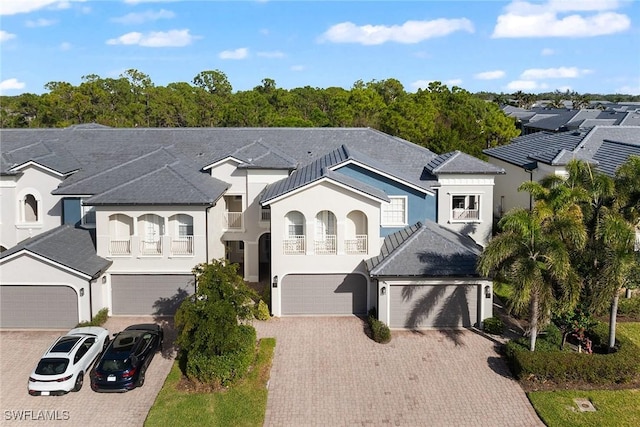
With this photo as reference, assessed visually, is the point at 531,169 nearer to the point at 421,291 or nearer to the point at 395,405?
the point at 421,291

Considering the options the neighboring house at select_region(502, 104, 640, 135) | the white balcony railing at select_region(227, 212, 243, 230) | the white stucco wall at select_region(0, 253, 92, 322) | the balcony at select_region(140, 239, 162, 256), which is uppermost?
the neighboring house at select_region(502, 104, 640, 135)

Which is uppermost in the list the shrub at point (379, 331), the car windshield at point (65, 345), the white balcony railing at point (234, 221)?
the white balcony railing at point (234, 221)

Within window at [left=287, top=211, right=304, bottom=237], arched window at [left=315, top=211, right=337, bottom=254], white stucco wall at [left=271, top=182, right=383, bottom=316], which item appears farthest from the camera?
window at [left=287, top=211, right=304, bottom=237]

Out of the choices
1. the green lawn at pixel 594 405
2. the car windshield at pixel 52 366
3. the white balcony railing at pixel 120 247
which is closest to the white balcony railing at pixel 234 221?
the white balcony railing at pixel 120 247

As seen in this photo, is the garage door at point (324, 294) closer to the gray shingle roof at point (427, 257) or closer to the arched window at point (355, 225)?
the gray shingle roof at point (427, 257)

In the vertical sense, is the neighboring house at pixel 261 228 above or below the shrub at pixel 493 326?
above

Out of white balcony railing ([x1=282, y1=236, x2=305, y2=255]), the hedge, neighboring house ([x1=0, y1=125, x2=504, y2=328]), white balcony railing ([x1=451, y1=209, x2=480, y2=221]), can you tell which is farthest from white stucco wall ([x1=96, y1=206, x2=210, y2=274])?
the hedge

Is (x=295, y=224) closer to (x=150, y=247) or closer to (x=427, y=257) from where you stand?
(x=427, y=257)

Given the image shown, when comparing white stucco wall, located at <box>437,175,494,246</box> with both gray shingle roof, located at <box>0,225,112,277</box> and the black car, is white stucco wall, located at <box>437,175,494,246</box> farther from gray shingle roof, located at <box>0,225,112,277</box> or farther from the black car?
gray shingle roof, located at <box>0,225,112,277</box>
